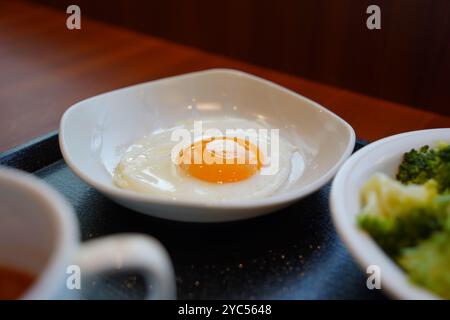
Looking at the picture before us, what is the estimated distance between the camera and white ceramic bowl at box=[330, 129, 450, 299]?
2.75 ft

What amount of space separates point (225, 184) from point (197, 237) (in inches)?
9.6

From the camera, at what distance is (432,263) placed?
0.85 m

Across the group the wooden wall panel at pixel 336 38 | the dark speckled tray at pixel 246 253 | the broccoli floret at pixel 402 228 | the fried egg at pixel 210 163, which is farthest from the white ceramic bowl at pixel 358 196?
the wooden wall panel at pixel 336 38

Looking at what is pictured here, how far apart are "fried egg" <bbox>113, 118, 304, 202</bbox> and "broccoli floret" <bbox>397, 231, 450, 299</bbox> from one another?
48 centimetres

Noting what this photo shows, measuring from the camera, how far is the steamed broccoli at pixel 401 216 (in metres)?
0.92

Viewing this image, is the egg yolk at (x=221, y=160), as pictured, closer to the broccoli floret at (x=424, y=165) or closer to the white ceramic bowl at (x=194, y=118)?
the white ceramic bowl at (x=194, y=118)

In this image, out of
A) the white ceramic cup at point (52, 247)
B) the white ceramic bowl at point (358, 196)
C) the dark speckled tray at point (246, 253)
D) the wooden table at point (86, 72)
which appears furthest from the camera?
the wooden table at point (86, 72)

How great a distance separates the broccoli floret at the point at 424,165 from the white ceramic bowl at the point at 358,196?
0.03 m

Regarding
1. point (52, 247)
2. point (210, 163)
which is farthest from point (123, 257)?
point (210, 163)

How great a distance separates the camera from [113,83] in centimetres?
202

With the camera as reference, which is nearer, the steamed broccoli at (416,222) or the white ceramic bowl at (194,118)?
the steamed broccoli at (416,222)

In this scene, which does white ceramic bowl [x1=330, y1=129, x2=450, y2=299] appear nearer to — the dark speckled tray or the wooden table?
the dark speckled tray

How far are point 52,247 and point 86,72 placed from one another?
4.83ft
